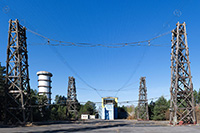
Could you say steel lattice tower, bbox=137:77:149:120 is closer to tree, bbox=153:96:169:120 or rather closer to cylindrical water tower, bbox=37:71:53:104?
tree, bbox=153:96:169:120

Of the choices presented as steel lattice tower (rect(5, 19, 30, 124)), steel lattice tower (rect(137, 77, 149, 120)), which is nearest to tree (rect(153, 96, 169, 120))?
steel lattice tower (rect(137, 77, 149, 120))

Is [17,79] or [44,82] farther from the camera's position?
[44,82]

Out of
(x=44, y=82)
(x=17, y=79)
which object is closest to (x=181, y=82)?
(x=17, y=79)

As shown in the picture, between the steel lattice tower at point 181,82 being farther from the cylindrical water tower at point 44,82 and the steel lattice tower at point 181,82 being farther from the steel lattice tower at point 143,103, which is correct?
the cylindrical water tower at point 44,82

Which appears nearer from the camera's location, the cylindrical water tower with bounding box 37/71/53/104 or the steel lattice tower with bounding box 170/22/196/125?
the steel lattice tower with bounding box 170/22/196/125

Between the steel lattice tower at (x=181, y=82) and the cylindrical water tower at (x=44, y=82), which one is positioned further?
the cylindrical water tower at (x=44, y=82)

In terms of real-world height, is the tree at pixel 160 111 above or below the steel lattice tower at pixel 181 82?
below

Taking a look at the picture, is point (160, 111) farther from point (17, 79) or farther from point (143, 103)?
point (17, 79)

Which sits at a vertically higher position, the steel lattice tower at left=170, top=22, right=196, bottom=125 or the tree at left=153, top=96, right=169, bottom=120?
Answer: the steel lattice tower at left=170, top=22, right=196, bottom=125

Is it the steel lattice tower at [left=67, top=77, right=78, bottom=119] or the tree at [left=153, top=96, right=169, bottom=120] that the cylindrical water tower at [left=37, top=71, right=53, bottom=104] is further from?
the tree at [left=153, top=96, right=169, bottom=120]

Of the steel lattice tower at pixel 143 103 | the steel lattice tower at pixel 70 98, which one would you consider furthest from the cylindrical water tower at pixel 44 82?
the steel lattice tower at pixel 143 103

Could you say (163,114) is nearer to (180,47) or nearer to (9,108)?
(180,47)

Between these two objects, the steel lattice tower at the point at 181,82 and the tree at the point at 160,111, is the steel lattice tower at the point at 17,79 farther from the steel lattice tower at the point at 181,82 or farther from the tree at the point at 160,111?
the tree at the point at 160,111

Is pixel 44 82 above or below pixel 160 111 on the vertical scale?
above
